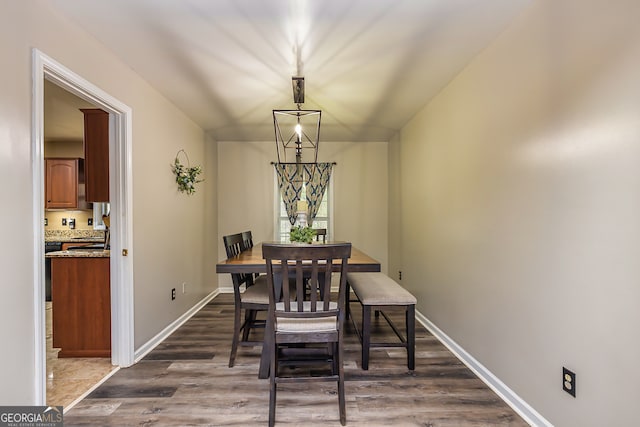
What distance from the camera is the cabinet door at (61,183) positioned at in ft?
15.4

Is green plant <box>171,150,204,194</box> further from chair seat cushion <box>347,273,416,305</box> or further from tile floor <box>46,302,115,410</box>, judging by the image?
chair seat cushion <box>347,273,416,305</box>

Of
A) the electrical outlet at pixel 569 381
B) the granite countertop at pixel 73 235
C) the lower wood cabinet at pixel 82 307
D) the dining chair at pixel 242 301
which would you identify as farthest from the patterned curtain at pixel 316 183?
the electrical outlet at pixel 569 381

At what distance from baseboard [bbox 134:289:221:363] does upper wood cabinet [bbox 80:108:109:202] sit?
1.30 m

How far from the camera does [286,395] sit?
2059mm

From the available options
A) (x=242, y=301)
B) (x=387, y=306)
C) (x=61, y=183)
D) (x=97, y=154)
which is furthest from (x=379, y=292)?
(x=61, y=183)

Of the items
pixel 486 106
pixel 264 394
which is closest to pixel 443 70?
pixel 486 106

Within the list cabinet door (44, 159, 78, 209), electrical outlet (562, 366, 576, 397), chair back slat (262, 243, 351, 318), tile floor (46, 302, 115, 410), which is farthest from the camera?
cabinet door (44, 159, 78, 209)

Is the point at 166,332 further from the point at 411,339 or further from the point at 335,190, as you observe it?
the point at 335,190

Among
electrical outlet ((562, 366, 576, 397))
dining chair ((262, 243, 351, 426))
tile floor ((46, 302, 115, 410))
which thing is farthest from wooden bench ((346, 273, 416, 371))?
tile floor ((46, 302, 115, 410))

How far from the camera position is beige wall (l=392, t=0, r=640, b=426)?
1262 millimetres

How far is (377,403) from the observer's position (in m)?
1.97

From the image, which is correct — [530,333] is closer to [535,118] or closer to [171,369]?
[535,118]

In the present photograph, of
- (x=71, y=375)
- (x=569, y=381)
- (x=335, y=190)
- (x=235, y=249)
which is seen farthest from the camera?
(x=335, y=190)

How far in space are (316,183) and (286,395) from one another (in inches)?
128
